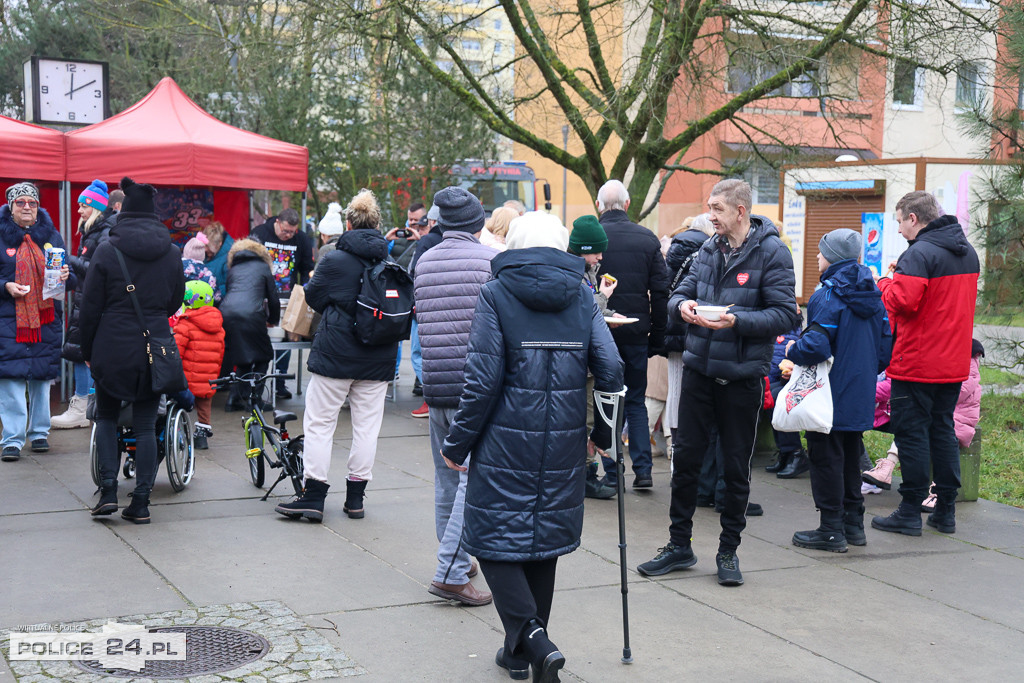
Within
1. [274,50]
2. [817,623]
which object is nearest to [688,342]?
[817,623]

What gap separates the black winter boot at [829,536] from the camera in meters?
6.45

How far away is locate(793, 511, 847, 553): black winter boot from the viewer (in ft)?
21.2

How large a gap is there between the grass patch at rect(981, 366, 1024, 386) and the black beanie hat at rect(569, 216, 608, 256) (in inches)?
235

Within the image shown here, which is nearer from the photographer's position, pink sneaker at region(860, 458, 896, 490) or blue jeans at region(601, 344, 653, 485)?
blue jeans at region(601, 344, 653, 485)

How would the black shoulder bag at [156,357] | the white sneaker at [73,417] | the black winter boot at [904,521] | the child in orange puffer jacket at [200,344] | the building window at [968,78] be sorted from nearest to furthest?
the black shoulder bag at [156,357], the black winter boot at [904,521], the child in orange puffer jacket at [200,344], the white sneaker at [73,417], the building window at [968,78]

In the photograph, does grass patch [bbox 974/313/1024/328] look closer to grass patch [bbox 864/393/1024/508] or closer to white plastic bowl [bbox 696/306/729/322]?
grass patch [bbox 864/393/1024/508]

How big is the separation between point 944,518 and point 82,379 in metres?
6.88

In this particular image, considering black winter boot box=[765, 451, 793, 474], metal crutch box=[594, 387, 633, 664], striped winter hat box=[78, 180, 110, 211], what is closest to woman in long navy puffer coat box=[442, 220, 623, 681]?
metal crutch box=[594, 387, 633, 664]

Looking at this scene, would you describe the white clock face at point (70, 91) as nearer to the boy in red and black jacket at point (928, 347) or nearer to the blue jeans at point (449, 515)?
the blue jeans at point (449, 515)

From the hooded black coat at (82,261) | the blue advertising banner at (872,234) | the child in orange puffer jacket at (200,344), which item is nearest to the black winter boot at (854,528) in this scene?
the child in orange puffer jacket at (200,344)

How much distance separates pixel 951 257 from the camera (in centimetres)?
673

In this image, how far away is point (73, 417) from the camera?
31.8ft

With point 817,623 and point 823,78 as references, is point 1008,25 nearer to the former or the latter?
point 823,78

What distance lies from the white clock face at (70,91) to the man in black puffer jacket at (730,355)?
9541 mm
